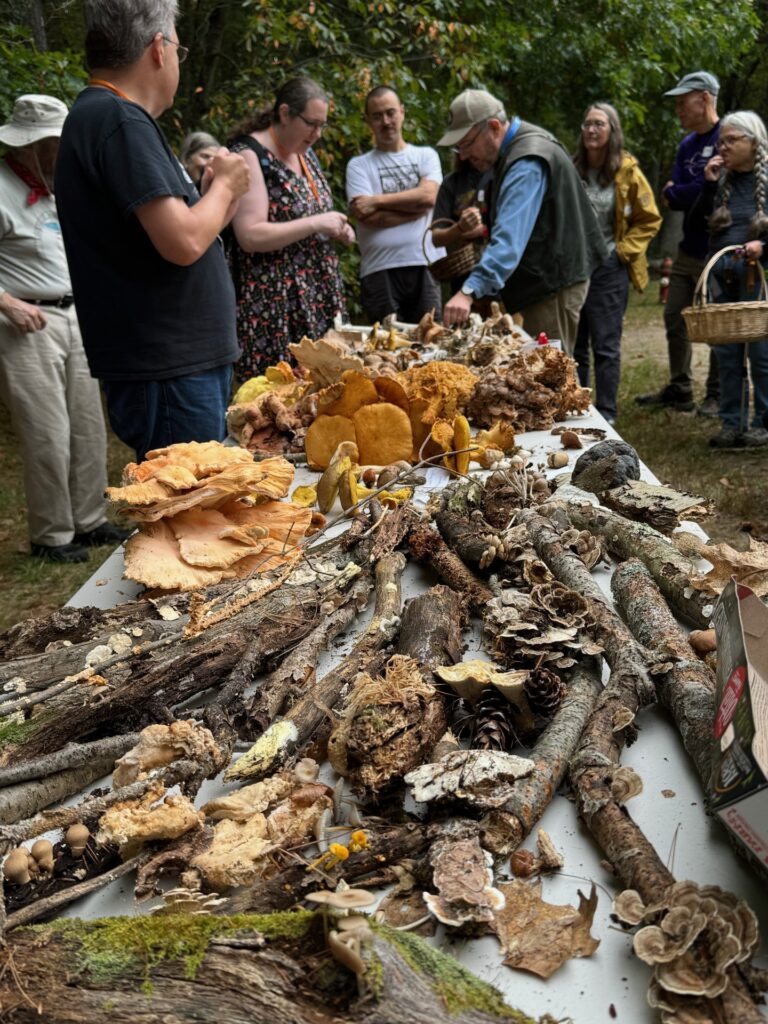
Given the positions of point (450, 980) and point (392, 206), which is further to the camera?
point (392, 206)

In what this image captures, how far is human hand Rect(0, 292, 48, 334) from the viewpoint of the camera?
15.1ft

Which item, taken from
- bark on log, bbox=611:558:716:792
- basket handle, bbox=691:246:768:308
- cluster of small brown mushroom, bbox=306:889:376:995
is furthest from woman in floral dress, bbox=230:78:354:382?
cluster of small brown mushroom, bbox=306:889:376:995

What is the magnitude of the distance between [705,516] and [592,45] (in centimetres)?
1248

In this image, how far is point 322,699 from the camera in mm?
1484

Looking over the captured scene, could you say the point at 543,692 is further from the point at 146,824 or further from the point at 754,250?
the point at 754,250

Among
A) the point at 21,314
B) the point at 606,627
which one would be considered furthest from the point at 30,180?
the point at 606,627

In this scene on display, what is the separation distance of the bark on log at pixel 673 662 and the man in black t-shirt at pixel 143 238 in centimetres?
165

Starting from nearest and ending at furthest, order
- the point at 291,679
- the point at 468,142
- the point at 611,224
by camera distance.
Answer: the point at 291,679
the point at 468,142
the point at 611,224

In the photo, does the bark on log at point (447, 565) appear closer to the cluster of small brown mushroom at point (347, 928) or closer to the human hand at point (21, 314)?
the cluster of small brown mushroom at point (347, 928)

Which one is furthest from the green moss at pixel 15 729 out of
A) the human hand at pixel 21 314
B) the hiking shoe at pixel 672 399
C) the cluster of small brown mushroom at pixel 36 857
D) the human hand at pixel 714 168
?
the hiking shoe at pixel 672 399

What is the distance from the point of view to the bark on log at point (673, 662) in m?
1.28

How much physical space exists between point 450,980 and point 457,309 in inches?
150

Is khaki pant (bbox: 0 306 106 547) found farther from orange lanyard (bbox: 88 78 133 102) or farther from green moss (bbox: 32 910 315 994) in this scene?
green moss (bbox: 32 910 315 994)

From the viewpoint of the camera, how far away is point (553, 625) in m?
1.57
